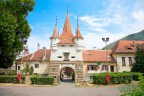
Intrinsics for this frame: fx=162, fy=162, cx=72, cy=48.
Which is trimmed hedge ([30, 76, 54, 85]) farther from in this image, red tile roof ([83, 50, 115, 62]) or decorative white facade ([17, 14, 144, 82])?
red tile roof ([83, 50, 115, 62])

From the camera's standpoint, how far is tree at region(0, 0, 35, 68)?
51.9 feet

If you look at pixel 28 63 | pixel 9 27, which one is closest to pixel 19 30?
pixel 9 27

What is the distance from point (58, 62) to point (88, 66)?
7872 millimetres

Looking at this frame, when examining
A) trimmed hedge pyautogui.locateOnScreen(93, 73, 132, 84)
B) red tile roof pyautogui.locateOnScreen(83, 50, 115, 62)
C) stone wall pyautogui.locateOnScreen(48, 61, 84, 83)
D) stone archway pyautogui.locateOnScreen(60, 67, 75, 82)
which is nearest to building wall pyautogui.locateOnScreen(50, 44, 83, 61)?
Answer: stone wall pyautogui.locateOnScreen(48, 61, 84, 83)

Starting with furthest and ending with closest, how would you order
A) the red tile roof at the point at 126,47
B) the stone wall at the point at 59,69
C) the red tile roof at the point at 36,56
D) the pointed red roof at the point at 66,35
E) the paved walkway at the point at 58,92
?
the red tile roof at the point at 36,56 → the red tile roof at the point at 126,47 → the pointed red roof at the point at 66,35 → the stone wall at the point at 59,69 → the paved walkway at the point at 58,92

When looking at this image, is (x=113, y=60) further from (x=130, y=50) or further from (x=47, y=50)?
(x=47, y=50)

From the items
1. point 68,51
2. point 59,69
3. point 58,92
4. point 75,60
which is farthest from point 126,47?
point 58,92

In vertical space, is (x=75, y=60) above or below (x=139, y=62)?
above

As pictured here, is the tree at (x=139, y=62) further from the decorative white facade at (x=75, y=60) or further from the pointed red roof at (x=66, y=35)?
the pointed red roof at (x=66, y=35)

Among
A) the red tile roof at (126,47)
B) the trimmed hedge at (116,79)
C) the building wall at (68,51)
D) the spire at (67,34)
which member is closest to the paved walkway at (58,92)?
the trimmed hedge at (116,79)

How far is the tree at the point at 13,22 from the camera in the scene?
15.8 m

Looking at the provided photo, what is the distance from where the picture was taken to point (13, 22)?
1633 cm

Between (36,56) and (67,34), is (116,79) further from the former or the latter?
(36,56)

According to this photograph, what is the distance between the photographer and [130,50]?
4216cm
